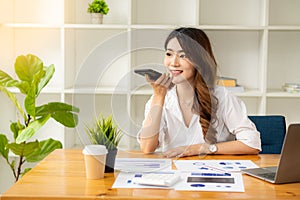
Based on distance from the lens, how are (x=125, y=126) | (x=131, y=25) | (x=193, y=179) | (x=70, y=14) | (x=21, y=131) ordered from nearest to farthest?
(x=193, y=179) → (x=125, y=126) → (x=21, y=131) → (x=131, y=25) → (x=70, y=14)

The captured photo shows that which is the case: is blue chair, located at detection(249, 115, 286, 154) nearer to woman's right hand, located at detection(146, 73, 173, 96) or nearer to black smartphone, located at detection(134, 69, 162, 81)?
woman's right hand, located at detection(146, 73, 173, 96)

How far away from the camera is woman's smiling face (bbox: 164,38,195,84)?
1.85 metres

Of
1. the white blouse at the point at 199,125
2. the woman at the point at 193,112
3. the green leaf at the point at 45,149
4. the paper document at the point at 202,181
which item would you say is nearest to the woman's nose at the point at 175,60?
the woman at the point at 193,112

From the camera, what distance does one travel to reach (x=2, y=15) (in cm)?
355

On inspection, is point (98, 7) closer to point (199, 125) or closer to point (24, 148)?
point (24, 148)

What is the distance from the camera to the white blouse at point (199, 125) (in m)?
2.24

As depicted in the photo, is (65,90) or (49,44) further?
(49,44)

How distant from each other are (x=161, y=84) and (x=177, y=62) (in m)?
0.15

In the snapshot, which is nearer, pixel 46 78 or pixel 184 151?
pixel 184 151

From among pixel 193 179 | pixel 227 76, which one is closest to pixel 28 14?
pixel 227 76

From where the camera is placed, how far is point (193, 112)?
7.55 feet

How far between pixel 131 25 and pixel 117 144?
1725 millimetres

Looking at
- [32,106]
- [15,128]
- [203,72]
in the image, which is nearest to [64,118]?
[32,106]

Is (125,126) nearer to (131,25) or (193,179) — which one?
(193,179)
